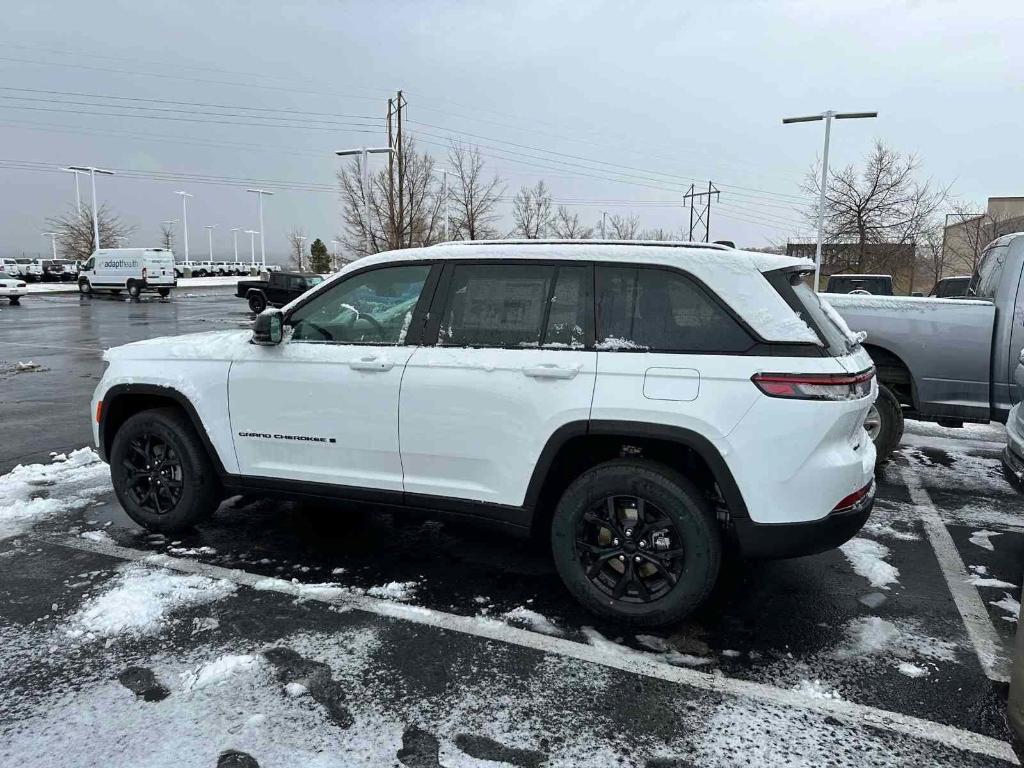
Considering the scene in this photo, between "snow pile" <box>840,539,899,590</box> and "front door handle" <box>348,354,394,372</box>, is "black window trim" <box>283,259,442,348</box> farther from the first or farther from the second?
"snow pile" <box>840,539,899,590</box>

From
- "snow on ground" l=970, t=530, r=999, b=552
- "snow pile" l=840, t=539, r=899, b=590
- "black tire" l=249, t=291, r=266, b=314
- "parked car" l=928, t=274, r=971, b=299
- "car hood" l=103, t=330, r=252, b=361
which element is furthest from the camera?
"black tire" l=249, t=291, r=266, b=314

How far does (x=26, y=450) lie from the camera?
671cm

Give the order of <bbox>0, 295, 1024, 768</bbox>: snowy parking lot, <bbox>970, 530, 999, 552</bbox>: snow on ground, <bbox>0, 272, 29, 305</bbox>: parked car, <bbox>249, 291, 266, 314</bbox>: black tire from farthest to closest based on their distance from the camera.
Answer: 1. <bbox>0, 272, 29, 305</bbox>: parked car
2. <bbox>249, 291, 266, 314</bbox>: black tire
3. <bbox>970, 530, 999, 552</bbox>: snow on ground
4. <bbox>0, 295, 1024, 768</bbox>: snowy parking lot

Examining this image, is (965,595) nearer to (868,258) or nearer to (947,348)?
(947,348)

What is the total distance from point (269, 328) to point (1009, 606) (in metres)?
4.33

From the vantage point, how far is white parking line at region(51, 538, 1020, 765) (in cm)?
266

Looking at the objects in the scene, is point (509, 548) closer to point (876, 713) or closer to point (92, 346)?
point (876, 713)

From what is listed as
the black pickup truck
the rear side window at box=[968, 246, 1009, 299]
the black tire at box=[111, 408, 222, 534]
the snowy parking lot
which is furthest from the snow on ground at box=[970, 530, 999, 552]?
the black pickup truck

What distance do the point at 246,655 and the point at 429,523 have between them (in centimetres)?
195

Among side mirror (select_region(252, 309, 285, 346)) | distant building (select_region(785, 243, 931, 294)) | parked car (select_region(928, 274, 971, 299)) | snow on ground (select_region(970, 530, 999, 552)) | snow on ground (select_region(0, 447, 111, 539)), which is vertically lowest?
snow on ground (select_region(970, 530, 999, 552))

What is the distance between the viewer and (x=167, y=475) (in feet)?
14.9

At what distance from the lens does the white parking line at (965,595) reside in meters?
3.20

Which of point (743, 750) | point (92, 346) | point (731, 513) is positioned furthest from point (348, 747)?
point (92, 346)

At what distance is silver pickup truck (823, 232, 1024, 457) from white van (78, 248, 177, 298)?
36.6 m
